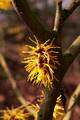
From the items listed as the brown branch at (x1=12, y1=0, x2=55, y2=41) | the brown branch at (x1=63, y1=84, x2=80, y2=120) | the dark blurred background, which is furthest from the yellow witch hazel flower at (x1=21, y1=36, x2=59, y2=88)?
the dark blurred background

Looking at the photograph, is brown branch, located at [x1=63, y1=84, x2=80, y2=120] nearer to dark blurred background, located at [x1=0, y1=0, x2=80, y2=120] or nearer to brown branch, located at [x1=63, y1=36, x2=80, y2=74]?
brown branch, located at [x1=63, y1=36, x2=80, y2=74]

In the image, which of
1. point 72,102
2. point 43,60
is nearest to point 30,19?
point 43,60

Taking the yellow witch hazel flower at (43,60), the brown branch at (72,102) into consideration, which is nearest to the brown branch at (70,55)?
the yellow witch hazel flower at (43,60)

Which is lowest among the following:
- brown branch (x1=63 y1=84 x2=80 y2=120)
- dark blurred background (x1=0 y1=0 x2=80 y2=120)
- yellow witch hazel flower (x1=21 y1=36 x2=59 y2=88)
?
yellow witch hazel flower (x1=21 y1=36 x2=59 y2=88)

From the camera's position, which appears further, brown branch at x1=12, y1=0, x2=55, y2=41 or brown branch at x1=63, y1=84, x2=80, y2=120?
brown branch at x1=63, y1=84, x2=80, y2=120

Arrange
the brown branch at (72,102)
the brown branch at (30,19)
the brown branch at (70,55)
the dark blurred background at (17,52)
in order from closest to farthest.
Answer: the brown branch at (30,19)
the brown branch at (70,55)
the brown branch at (72,102)
the dark blurred background at (17,52)

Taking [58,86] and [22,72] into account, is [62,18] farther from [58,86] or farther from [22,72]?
[22,72]

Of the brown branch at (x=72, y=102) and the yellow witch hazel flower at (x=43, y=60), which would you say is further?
the brown branch at (x=72, y=102)

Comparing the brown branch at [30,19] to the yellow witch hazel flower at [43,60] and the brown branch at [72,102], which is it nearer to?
the yellow witch hazel flower at [43,60]

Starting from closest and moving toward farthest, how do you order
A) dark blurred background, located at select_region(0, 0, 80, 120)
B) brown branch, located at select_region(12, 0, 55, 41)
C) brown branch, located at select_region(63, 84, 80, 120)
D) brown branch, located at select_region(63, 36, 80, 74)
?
brown branch, located at select_region(12, 0, 55, 41) → brown branch, located at select_region(63, 36, 80, 74) → brown branch, located at select_region(63, 84, 80, 120) → dark blurred background, located at select_region(0, 0, 80, 120)

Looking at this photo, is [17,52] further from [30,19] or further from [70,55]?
[30,19]
